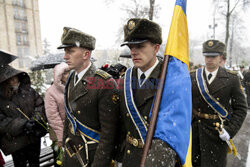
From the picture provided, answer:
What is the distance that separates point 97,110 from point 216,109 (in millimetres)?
1989

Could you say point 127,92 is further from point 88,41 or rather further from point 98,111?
point 88,41

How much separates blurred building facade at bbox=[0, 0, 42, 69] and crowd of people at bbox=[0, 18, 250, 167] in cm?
3532

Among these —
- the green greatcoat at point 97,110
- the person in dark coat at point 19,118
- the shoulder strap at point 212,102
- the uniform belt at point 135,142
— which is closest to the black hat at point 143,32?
the green greatcoat at point 97,110

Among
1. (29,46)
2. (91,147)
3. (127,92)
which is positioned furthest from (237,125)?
(29,46)

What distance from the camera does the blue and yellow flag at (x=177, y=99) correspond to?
1124 mm

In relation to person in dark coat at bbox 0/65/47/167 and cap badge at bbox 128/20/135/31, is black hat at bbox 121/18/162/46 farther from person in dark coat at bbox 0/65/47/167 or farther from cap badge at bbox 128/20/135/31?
person in dark coat at bbox 0/65/47/167

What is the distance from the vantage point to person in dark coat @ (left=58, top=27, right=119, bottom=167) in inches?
80.1

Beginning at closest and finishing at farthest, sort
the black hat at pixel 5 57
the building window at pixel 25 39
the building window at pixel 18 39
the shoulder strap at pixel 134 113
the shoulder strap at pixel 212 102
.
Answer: the shoulder strap at pixel 134 113 → the shoulder strap at pixel 212 102 → the black hat at pixel 5 57 → the building window at pixel 18 39 → the building window at pixel 25 39

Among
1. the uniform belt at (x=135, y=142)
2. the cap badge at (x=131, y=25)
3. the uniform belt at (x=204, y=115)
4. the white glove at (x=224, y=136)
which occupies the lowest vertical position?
the white glove at (x=224, y=136)

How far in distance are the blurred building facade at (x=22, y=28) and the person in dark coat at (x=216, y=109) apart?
37.2 metres

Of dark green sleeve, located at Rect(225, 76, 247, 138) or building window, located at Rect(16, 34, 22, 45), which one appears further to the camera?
building window, located at Rect(16, 34, 22, 45)

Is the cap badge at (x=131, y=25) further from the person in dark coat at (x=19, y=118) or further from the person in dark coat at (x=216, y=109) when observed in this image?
the person in dark coat at (x=19, y=118)

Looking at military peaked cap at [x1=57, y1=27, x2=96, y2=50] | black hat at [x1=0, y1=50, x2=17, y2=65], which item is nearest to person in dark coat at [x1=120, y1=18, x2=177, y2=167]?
military peaked cap at [x1=57, y1=27, x2=96, y2=50]

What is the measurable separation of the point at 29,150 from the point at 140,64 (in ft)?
9.67
